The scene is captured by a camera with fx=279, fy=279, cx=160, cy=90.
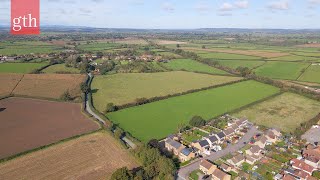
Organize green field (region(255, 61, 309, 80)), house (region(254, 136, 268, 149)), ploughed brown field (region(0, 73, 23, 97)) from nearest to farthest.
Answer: house (region(254, 136, 268, 149)), ploughed brown field (region(0, 73, 23, 97)), green field (region(255, 61, 309, 80))

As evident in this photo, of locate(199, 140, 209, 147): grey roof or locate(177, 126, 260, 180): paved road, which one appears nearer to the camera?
locate(177, 126, 260, 180): paved road

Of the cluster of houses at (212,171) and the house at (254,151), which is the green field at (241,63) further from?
the cluster of houses at (212,171)

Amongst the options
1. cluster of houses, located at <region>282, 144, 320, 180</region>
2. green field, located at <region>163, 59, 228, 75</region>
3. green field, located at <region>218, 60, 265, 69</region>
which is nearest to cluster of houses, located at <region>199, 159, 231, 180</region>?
cluster of houses, located at <region>282, 144, 320, 180</region>

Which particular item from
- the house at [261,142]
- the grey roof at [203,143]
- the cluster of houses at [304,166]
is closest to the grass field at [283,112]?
the house at [261,142]

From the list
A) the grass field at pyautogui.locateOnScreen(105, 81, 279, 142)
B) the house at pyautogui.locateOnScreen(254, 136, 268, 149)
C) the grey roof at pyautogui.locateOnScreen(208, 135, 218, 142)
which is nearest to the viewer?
the grey roof at pyautogui.locateOnScreen(208, 135, 218, 142)

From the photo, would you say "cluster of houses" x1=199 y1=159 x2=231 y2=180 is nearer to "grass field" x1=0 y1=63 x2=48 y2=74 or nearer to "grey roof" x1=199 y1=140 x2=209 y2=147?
"grey roof" x1=199 y1=140 x2=209 y2=147

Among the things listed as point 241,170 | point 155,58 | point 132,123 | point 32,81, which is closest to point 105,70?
point 32,81

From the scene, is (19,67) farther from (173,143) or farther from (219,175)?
(219,175)
